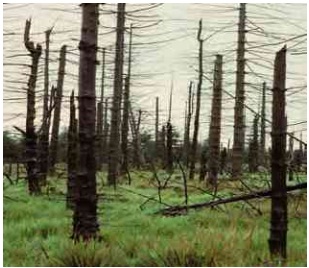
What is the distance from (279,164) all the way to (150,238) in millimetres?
1893

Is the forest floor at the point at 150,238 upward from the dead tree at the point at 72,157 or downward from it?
downward

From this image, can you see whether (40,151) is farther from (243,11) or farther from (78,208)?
(78,208)

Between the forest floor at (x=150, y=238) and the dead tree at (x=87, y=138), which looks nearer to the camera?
the forest floor at (x=150, y=238)

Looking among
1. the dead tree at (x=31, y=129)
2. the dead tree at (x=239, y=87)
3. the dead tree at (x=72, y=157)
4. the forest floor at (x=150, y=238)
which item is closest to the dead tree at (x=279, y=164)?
the forest floor at (x=150, y=238)

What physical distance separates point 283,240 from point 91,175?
2317mm

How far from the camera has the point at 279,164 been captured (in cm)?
595

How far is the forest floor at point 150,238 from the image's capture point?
580 centimetres

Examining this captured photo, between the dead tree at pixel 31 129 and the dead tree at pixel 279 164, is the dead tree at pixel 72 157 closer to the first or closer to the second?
the dead tree at pixel 31 129

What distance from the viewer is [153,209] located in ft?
33.4

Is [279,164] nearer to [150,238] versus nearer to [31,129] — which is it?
[150,238]

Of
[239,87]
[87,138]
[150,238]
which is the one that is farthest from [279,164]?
[239,87]

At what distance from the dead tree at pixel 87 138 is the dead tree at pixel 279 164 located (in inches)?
83.4

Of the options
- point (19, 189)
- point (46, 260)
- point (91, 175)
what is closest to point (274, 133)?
point (91, 175)

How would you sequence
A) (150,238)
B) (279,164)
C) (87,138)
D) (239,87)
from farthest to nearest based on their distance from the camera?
(239,87), (150,238), (87,138), (279,164)
